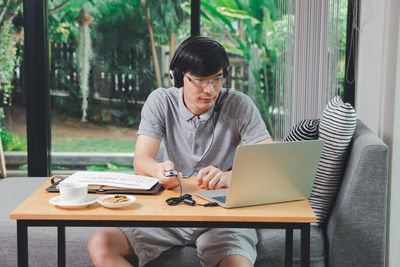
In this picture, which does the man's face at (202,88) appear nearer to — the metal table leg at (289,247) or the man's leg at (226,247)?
the man's leg at (226,247)

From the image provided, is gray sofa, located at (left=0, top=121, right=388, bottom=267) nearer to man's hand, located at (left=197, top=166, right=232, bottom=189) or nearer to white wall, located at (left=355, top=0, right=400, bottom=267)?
white wall, located at (left=355, top=0, right=400, bottom=267)

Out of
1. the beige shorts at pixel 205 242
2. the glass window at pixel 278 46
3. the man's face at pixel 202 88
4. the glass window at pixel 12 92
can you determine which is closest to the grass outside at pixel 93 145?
the glass window at pixel 12 92

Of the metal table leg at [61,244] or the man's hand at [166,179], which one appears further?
the metal table leg at [61,244]

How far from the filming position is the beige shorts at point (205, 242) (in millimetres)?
1732

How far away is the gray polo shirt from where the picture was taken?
210 centimetres

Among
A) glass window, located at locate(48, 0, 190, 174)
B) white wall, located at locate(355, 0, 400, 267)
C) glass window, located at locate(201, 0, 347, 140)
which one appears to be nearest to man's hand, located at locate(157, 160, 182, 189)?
white wall, located at locate(355, 0, 400, 267)

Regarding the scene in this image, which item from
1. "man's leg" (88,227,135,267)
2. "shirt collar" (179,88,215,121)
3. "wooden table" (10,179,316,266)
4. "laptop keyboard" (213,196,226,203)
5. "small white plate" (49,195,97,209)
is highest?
"shirt collar" (179,88,215,121)

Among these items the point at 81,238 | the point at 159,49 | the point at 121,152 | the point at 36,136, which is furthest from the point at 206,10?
the point at 81,238

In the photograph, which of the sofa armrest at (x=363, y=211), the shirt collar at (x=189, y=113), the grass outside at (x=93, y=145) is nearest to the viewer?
the sofa armrest at (x=363, y=211)

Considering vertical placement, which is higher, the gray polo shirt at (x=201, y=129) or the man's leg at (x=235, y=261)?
the gray polo shirt at (x=201, y=129)

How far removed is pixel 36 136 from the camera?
346 cm

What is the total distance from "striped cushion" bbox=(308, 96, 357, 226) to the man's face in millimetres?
497

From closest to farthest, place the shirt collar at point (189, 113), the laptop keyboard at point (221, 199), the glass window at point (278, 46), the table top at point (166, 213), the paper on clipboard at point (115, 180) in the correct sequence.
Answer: the table top at point (166, 213) → the laptop keyboard at point (221, 199) → the paper on clipboard at point (115, 180) → the shirt collar at point (189, 113) → the glass window at point (278, 46)

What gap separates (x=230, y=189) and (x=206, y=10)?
2213mm
